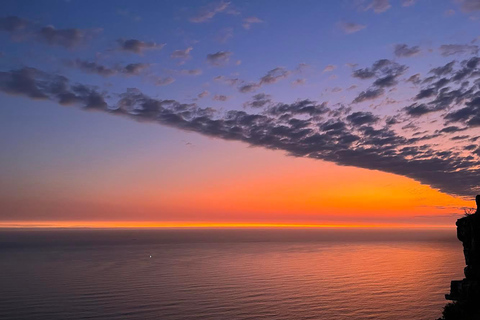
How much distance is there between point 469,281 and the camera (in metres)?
48.3

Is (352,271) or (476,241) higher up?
(476,241)

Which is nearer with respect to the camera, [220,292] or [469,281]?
[469,281]

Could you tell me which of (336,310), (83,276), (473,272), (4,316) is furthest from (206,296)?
(473,272)

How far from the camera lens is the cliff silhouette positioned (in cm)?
4694

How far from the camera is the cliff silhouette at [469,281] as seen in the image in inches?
1848

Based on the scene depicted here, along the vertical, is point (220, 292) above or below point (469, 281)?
below

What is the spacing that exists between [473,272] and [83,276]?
4064 inches

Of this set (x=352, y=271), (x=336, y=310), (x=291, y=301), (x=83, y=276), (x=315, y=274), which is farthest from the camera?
(x=352, y=271)

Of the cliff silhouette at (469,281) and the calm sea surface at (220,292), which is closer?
the cliff silhouette at (469,281)

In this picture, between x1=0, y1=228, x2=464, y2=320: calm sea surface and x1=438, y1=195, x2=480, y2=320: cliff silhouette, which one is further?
x1=0, y1=228, x2=464, y2=320: calm sea surface

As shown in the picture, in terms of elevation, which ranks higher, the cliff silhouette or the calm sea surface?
the cliff silhouette

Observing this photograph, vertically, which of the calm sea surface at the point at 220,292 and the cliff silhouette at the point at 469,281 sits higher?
the cliff silhouette at the point at 469,281

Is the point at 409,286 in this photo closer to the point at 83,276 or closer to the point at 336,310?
the point at 336,310

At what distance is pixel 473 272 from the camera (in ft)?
160
